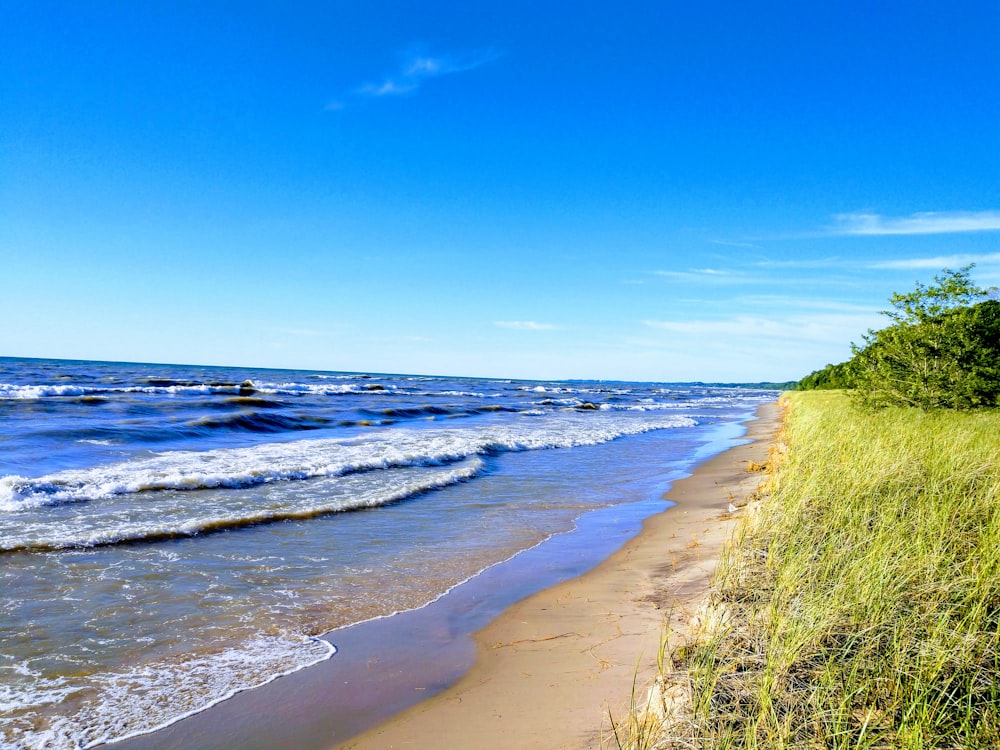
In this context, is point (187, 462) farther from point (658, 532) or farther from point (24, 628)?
point (658, 532)

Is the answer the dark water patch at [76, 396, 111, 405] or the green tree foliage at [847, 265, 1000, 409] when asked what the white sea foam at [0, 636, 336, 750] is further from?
the dark water patch at [76, 396, 111, 405]

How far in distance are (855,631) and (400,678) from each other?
3.23 metres

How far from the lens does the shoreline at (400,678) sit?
3.71 meters

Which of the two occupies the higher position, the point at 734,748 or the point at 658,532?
the point at 734,748

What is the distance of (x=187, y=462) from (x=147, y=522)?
6.02 m

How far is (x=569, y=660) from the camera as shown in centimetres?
459

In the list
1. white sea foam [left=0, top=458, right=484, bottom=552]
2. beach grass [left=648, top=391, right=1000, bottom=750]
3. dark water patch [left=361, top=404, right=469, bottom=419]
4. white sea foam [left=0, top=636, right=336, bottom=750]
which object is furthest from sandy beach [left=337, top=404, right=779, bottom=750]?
dark water patch [left=361, top=404, right=469, bottom=419]

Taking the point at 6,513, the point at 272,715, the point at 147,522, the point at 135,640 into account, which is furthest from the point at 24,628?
the point at 6,513

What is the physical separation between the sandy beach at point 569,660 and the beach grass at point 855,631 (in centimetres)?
63

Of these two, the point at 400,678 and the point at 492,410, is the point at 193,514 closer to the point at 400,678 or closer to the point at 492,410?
the point at 400,678

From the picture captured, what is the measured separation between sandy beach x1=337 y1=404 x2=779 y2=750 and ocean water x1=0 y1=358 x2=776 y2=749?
134 cm

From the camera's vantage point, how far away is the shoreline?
12.2 ft

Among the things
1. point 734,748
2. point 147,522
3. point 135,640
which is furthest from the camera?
point 147,522

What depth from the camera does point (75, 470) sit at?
12852mm
